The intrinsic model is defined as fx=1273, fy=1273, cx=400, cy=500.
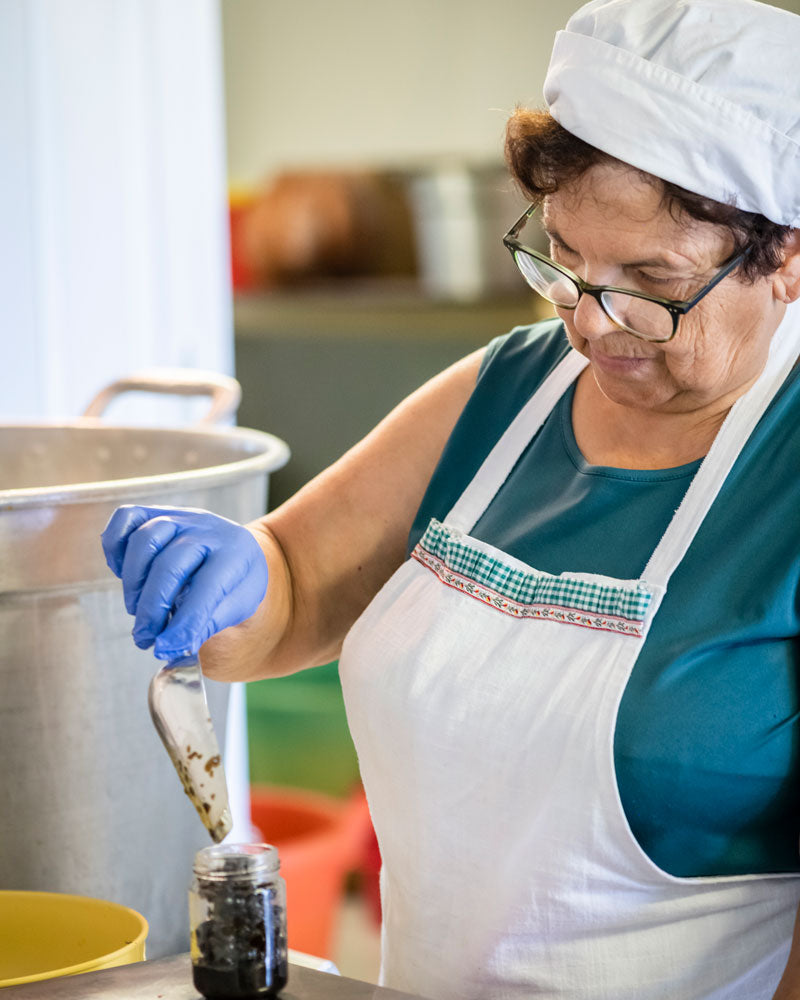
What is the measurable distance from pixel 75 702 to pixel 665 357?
588 mm

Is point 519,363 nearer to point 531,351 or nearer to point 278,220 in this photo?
point 531,351

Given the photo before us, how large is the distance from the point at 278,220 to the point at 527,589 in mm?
2075

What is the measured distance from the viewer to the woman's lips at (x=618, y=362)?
0.96 meters

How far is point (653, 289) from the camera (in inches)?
35.9

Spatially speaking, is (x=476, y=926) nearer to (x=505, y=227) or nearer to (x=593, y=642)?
(x=593, y=642)

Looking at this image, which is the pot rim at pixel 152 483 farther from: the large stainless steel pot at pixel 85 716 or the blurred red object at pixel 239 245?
the blurred red object at pixel 239 245

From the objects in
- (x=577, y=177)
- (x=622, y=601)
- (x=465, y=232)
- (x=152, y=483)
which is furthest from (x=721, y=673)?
(x=465, y=232)

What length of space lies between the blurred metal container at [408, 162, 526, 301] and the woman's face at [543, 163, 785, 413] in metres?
1.57

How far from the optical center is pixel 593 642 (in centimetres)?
95

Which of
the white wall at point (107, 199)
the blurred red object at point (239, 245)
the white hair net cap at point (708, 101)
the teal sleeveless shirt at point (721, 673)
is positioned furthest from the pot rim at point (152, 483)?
the blurred red object at point (239, 245)

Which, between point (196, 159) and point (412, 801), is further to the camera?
point (196, 159)

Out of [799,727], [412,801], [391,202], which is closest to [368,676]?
[412,801]

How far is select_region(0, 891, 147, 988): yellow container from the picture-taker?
37.8 inches

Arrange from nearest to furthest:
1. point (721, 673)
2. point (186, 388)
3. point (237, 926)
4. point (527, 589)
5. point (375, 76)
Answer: point (237, 926) < point (721, 673) < point (527, 589) < point (186, 388) < point (375, 76)
